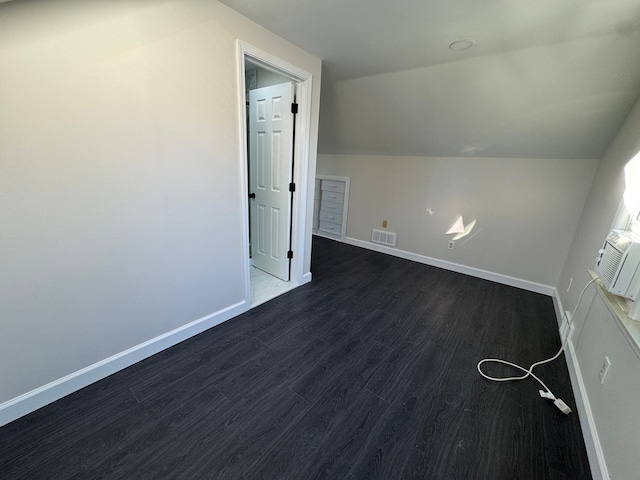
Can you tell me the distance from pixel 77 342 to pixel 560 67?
3725 mm

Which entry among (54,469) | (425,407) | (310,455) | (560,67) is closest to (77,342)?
(54,469)

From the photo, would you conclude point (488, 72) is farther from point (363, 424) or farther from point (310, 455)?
point (310, 455)

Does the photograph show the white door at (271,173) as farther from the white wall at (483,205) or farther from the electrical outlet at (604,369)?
the electrical outlet at (604,369)

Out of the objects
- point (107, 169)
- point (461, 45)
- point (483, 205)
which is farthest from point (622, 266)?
point (107, 169)

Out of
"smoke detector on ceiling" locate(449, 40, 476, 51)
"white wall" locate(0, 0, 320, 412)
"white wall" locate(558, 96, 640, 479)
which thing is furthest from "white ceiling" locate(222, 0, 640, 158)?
"white wall" locate(0, 0, 320, 412)

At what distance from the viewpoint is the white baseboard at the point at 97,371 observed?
130 cm

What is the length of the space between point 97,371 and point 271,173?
80.9 inches

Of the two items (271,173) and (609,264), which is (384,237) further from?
(609,264)

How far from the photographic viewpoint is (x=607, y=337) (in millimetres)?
1427

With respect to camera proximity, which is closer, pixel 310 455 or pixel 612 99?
pixel 310 455

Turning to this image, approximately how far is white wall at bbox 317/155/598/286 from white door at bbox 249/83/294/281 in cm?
190

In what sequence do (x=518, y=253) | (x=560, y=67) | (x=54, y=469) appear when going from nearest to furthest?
(x=54, y=469) → (x=560, y=67) → (x=518, y=253)

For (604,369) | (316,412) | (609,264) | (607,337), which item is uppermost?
(609,264)

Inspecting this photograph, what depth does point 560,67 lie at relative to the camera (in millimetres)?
1946
